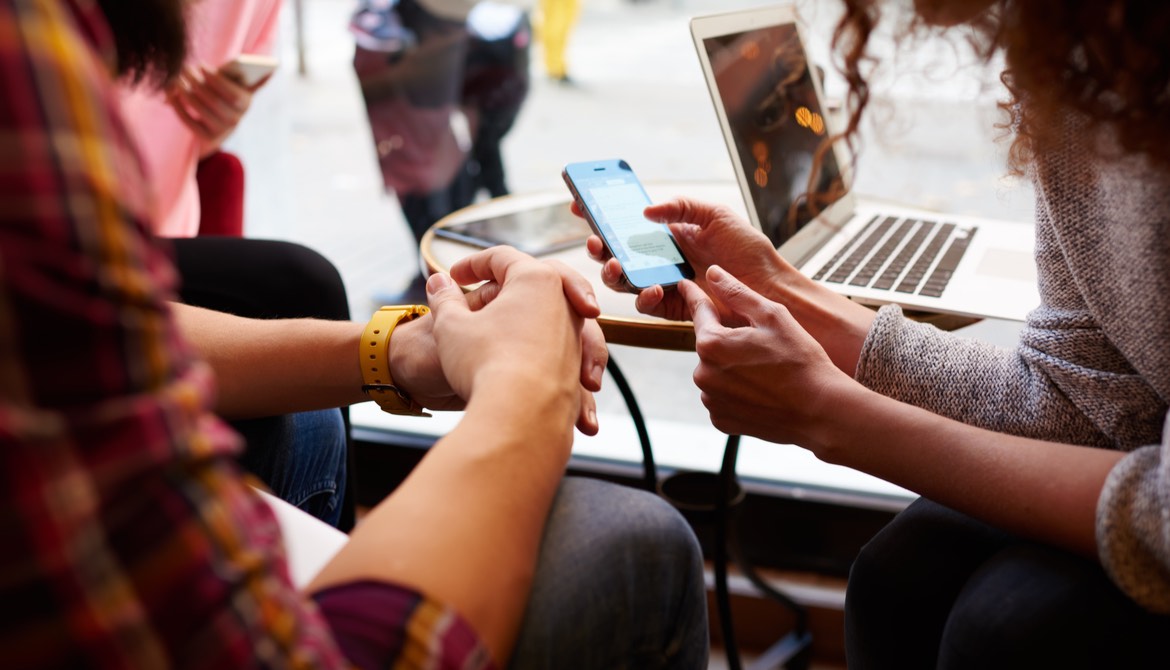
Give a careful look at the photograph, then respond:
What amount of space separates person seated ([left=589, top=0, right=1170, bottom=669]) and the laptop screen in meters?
Answer: 0.22

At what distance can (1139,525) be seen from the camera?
64cm

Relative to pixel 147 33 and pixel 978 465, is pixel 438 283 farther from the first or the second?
pixel 978 465

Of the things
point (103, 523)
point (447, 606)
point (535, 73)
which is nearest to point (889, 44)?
point (447, 606)

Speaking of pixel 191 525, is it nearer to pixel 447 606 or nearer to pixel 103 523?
pixel 103 523

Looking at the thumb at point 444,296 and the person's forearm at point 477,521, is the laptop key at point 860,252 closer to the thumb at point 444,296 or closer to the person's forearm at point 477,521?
the thumb at point 444,296

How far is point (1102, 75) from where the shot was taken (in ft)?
2.13

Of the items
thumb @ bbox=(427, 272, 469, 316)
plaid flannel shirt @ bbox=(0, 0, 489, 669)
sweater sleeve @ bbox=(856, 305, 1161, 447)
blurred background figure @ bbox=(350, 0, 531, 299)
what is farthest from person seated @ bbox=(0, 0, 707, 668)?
blurred background figure @ bbox=(350, 0, 531, 299)

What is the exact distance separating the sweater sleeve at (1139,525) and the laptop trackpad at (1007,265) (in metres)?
0.51

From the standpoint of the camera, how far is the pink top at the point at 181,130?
147 cm

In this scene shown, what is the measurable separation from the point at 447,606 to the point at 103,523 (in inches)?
7.4

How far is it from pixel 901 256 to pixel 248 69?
0.91 metres

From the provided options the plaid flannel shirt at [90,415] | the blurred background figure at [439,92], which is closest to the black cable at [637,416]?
the plaid flannel shirt at [90,415]

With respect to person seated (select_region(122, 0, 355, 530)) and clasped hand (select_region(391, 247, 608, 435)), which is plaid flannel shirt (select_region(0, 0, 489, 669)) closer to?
person seated (select_region(122, 0, 355, 530))

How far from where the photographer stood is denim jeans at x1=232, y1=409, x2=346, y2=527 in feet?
3.04
